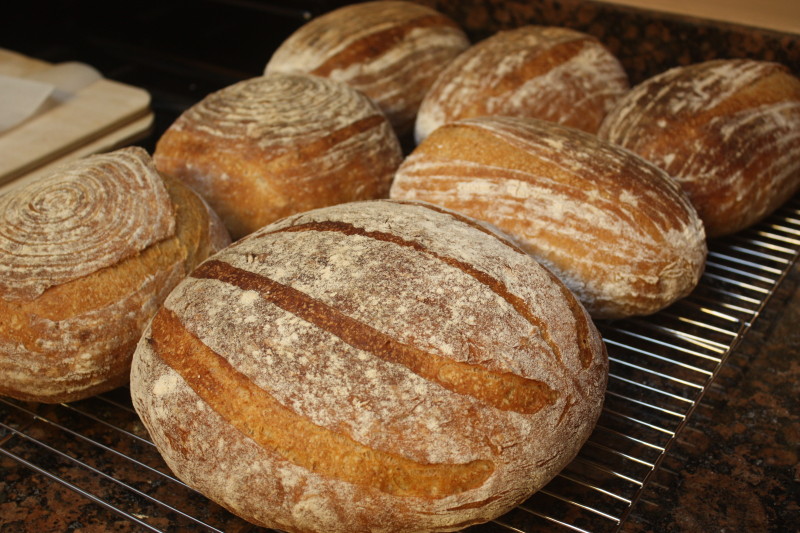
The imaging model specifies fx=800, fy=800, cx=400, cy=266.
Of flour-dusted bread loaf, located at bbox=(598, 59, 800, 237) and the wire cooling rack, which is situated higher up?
flour-dusted bread loaf, located at bbox=(598, 59, 800, 237)

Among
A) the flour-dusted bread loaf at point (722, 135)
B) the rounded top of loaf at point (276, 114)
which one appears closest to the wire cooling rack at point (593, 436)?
the flour-dusted bread loaf at point (722, 135)

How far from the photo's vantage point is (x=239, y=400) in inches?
40.4

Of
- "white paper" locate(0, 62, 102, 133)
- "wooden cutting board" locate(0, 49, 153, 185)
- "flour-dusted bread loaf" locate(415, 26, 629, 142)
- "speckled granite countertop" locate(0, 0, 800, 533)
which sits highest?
"flour-dusted bread loaf" locate(415, 26, 629, 142)

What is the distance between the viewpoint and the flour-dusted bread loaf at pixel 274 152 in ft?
5.24

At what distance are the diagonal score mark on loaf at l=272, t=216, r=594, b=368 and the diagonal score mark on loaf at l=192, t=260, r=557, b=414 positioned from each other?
8 centimetres

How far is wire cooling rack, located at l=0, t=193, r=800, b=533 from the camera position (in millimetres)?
1130

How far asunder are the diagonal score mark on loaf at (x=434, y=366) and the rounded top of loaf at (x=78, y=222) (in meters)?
0.36

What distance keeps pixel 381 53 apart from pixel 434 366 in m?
1.23

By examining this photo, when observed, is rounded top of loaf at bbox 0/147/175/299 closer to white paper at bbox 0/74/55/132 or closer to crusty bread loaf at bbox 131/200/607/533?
crusty bread loaf at bbox 131/200/607/533

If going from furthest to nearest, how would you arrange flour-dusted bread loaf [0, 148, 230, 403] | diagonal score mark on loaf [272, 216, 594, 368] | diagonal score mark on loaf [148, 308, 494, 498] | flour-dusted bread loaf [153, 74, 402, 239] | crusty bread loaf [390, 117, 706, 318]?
flour-dusted bread loaf [153, 74, 402, 239], crusty bread loaf [390, 117, 706, 318], flour-dusted bread loaf [0, 148, 230, 403], diagonal score mark on loaf [272, 216, 594, 368], diagonal score mark on loaf [148, 308, 494, 498]

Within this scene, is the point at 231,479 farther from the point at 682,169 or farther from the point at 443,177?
the point at 682,169

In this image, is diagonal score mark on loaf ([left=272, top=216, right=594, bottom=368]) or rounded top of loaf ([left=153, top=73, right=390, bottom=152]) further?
rounded top of loaf ([left=153, top=73, right=390, bottom=152])

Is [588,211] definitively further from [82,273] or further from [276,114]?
[82,273]

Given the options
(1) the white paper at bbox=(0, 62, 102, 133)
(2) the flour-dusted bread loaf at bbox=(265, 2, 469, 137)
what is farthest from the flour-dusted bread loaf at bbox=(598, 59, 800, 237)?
(1) the white paper at bbox=(0, 62, 102, 133)
